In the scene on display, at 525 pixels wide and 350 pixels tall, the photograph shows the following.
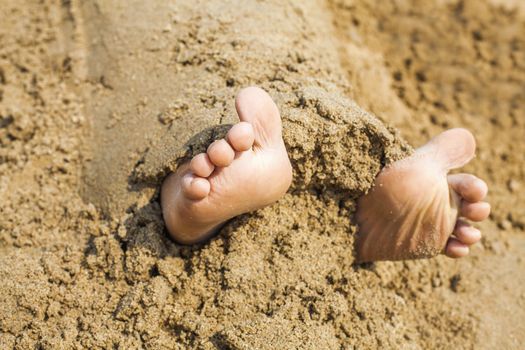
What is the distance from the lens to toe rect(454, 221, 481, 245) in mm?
1713

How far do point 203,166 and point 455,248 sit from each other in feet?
2.88

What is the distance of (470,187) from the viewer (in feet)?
5.49

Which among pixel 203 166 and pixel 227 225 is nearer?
pixel 203 166

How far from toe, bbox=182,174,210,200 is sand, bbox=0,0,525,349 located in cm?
20

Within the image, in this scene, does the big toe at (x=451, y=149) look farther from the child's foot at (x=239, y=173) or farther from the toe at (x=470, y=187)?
the child's foot at (x=239, y=173)

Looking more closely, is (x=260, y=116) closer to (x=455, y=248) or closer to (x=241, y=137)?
(x=241, y=137)

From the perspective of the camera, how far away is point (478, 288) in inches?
77.4

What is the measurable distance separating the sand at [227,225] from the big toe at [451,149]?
3.8 inches

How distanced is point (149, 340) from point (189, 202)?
40 centimetres

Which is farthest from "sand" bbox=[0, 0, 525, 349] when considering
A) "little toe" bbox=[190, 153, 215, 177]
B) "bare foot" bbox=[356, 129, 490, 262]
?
"little toe" bbox=[190, 153, 215, 177]

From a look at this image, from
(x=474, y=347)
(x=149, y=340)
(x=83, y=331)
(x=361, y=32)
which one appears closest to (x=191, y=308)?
(x=149, y=340)

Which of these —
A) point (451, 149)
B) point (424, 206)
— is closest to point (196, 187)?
point (424, 206)

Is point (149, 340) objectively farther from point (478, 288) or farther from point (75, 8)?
point (75, 8)

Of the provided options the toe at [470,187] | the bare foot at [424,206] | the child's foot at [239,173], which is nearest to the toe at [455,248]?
the bare foot at [424,206]
